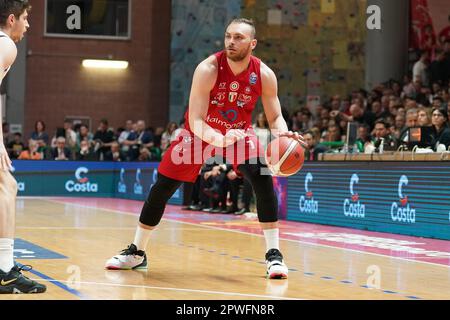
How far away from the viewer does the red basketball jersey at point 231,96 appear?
291 inches

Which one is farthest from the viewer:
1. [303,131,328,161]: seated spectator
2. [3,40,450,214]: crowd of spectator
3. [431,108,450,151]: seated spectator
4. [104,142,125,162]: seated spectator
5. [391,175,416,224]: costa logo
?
[104,142,125,162]: seated spectator

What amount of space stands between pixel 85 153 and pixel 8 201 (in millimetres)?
18723

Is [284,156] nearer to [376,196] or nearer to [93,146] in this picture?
[376,196]

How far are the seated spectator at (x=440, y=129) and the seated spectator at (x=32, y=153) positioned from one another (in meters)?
13.5

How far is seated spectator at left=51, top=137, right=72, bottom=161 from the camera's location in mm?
24172

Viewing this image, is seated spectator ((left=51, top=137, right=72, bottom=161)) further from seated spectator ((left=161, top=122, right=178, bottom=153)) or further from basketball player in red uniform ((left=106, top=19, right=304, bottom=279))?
basketball player in red uniform ((left=106, top=19, right=304, bottom=279))

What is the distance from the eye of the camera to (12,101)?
1136 inches

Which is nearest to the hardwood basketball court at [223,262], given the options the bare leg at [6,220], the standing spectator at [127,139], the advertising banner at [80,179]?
the bare leg at [6,220]

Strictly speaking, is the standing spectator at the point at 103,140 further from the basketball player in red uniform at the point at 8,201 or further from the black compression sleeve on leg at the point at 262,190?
the basketball player in red uniform at the point at 8,201

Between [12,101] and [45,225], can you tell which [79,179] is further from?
[45,225]

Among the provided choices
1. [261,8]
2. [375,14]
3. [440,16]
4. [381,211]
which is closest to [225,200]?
[381,211]

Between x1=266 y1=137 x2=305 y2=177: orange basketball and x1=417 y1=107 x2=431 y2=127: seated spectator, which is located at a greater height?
x1=417 y1=107 x2=431 y2=127: seated spectator

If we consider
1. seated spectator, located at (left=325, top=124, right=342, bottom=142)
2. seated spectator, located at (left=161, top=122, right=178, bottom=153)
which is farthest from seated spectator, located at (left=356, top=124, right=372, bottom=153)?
seated spectator, located at (left=161, top=122, right=178, bottom=153)
